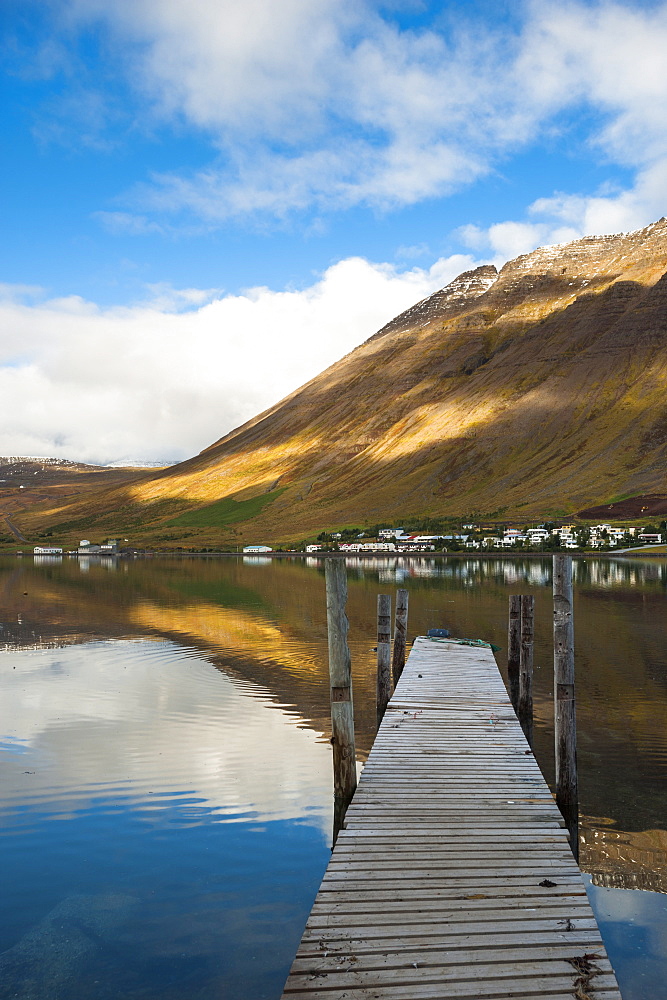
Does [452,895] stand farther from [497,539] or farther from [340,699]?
[497,539]

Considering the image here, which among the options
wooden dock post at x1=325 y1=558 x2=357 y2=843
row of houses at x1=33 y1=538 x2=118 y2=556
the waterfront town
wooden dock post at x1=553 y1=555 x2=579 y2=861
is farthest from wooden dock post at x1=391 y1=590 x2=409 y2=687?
row of houses at x1=33 y1=538 x2=118 y2=556

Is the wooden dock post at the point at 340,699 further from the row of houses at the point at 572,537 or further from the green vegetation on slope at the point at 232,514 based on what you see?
the green vegetation on slope at the point at 232,514

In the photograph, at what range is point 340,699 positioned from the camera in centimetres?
1176

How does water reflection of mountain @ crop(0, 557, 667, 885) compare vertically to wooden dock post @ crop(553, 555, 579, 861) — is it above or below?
below

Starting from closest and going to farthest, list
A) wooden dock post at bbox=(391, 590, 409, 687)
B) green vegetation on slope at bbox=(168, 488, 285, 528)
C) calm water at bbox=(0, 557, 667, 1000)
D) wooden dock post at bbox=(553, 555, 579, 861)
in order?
calm water at bbox=(0, 557, 667, 1000)
wooden dock post at bbox=(553, 555, 579, 861)
wooden dock post at bbox=(391, 590, 409, 687)
green vegetation on slope at bbox=(168, 488, 285, 528)

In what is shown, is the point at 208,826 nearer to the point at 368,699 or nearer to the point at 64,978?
the point at 64,978

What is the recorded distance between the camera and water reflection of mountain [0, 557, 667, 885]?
15.4 metres

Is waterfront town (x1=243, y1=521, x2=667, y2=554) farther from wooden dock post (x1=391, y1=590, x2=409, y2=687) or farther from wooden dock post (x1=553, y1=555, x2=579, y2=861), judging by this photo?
wooden dock post (x1=553, y1=555, x2=579, y2=861)

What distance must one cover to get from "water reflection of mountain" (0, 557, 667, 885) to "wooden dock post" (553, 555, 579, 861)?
0.84 meters

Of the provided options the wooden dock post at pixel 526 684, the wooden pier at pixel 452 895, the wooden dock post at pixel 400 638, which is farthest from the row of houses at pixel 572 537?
the wooden pier at pixel 452 895

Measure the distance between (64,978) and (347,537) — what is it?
454 feet

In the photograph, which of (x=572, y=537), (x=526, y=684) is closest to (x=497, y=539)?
(x=572, y=537)

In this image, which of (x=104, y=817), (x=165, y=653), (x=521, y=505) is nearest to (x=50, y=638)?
(x=165, y=653)

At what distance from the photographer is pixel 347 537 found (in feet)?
482
